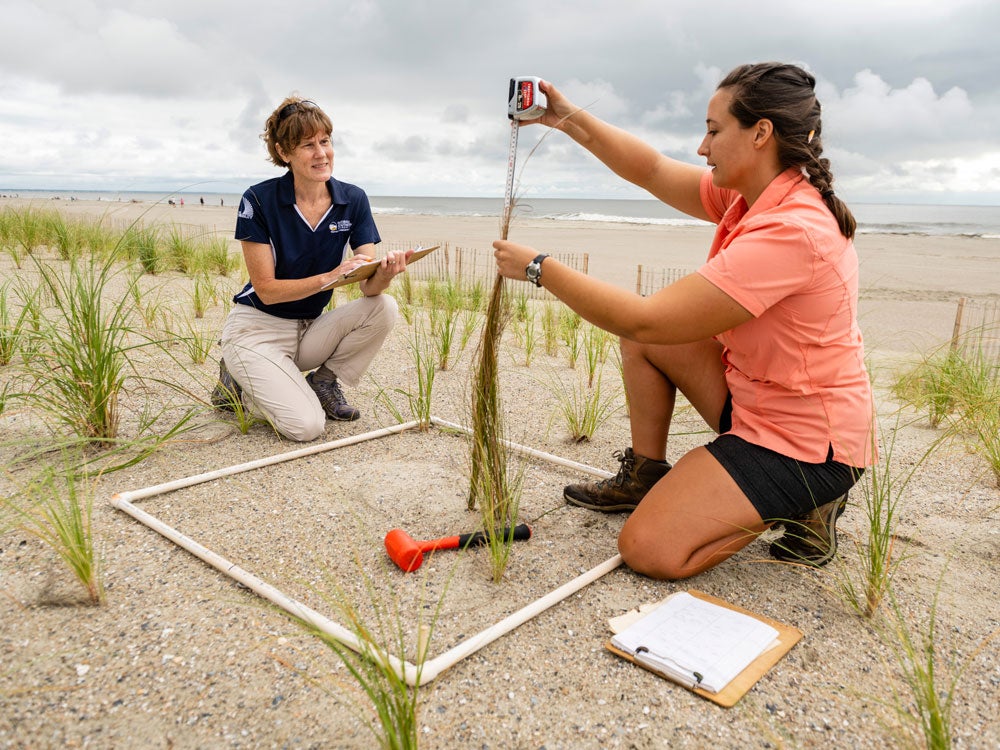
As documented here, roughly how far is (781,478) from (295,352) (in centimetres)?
227

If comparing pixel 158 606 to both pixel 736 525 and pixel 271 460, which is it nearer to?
pixel 271 460

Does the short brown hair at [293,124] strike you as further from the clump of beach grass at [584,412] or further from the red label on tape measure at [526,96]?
the clump of beach grass at [584,412]

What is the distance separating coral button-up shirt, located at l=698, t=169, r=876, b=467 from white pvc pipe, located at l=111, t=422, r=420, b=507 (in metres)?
1.54

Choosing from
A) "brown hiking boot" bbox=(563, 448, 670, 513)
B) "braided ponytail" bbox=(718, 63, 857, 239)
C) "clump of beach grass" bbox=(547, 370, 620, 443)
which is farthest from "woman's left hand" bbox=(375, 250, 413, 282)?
"braided ponytail" bbox=(718, 63, 857, 239)

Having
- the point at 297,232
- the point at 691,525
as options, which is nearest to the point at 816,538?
the point at 691,525

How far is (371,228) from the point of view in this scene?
3.31 meters

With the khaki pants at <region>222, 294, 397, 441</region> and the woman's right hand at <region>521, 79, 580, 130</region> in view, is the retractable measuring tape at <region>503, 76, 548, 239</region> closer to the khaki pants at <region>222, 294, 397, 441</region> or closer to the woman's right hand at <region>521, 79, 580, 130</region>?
the woman's right hand at <region>521, 79, 580, 130</region>

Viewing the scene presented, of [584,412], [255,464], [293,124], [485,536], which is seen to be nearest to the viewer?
[485,536]

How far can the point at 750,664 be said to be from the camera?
164 centimetres

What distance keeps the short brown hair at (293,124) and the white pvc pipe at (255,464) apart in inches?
48.2

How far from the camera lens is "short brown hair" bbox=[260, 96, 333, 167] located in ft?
9.23

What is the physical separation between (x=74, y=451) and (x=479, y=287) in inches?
152

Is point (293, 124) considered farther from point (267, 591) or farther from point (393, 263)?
point (267, 591)

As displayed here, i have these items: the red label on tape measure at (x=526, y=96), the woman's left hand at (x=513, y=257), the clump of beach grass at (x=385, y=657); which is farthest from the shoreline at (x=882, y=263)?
the clump of beach grass at (x=385, y=657)
